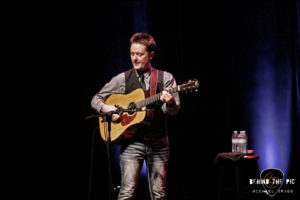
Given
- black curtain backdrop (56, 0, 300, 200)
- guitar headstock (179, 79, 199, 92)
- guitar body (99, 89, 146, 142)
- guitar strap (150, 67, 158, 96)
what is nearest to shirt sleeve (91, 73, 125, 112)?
guitar body (99, 89, 146, 142)

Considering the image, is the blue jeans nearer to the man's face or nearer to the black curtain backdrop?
the man's face

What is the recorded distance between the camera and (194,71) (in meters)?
4.57

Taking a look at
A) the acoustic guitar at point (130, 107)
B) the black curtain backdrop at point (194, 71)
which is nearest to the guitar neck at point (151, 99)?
the acoustic guitar at point (130, 107)

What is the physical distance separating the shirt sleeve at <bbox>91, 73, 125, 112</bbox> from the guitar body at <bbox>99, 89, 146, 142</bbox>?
0.06 m

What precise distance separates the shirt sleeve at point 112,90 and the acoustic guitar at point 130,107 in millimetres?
63

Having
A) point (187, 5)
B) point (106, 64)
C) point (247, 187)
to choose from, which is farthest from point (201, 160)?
point (187, 5)

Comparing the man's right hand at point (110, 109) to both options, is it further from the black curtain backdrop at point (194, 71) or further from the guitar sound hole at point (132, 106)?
the black curtain backdrop at point (194, 71)

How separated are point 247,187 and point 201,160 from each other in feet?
2.40

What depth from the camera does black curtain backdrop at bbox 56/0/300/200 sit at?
14.6ft

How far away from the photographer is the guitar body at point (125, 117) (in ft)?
9.83

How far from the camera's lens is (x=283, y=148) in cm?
449

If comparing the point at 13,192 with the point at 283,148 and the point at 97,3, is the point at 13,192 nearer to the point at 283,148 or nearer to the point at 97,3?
the point at 97,3

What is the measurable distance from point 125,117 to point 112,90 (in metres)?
0.37

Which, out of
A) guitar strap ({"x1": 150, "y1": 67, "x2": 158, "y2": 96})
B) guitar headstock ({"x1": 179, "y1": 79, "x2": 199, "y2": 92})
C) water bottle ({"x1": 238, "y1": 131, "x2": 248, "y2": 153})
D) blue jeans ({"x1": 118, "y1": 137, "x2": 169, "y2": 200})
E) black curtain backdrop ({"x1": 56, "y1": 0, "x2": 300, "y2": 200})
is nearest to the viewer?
guitar headstock ({"x1": 179, "y1": 79, "x2": 199, "y2": 92})
